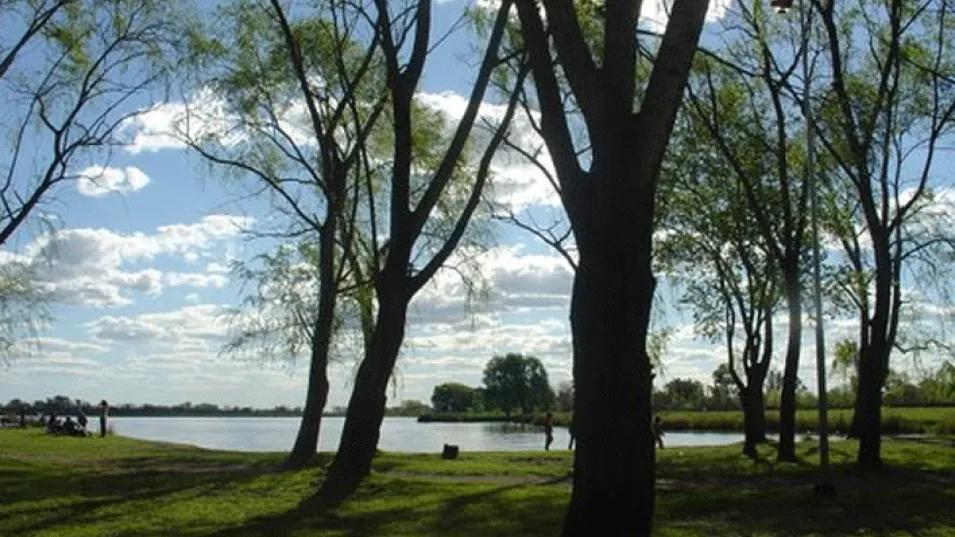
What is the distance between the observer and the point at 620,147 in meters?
9.51

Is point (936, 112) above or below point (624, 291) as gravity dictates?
above

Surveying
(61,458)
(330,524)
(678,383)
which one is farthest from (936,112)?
(678,383)

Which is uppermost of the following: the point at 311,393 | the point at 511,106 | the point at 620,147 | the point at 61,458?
the point at 511,106

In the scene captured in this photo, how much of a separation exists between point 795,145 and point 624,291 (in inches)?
890

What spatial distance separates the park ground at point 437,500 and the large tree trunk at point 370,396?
0.49 meters

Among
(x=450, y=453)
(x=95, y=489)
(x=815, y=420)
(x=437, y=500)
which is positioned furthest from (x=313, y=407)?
(x=815, y=420)

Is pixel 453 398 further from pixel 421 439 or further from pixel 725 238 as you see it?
pixel 725 238

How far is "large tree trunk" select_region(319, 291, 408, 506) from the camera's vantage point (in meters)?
18.9

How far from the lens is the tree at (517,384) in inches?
4803

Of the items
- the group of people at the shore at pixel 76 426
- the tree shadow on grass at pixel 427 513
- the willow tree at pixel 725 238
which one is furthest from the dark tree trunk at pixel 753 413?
the group of people at the shore at pixel 76 426

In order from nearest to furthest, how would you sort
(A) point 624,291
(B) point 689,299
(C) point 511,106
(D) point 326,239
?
(A) point 624,291 → (C) point 511,106 → (D) point 326,239 → (B) point 689,299

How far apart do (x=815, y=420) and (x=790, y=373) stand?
33318 millimetres

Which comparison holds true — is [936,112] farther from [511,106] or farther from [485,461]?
[485,461]

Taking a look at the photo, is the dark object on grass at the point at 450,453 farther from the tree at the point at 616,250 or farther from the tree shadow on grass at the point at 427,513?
the tree at the point at 616,250
